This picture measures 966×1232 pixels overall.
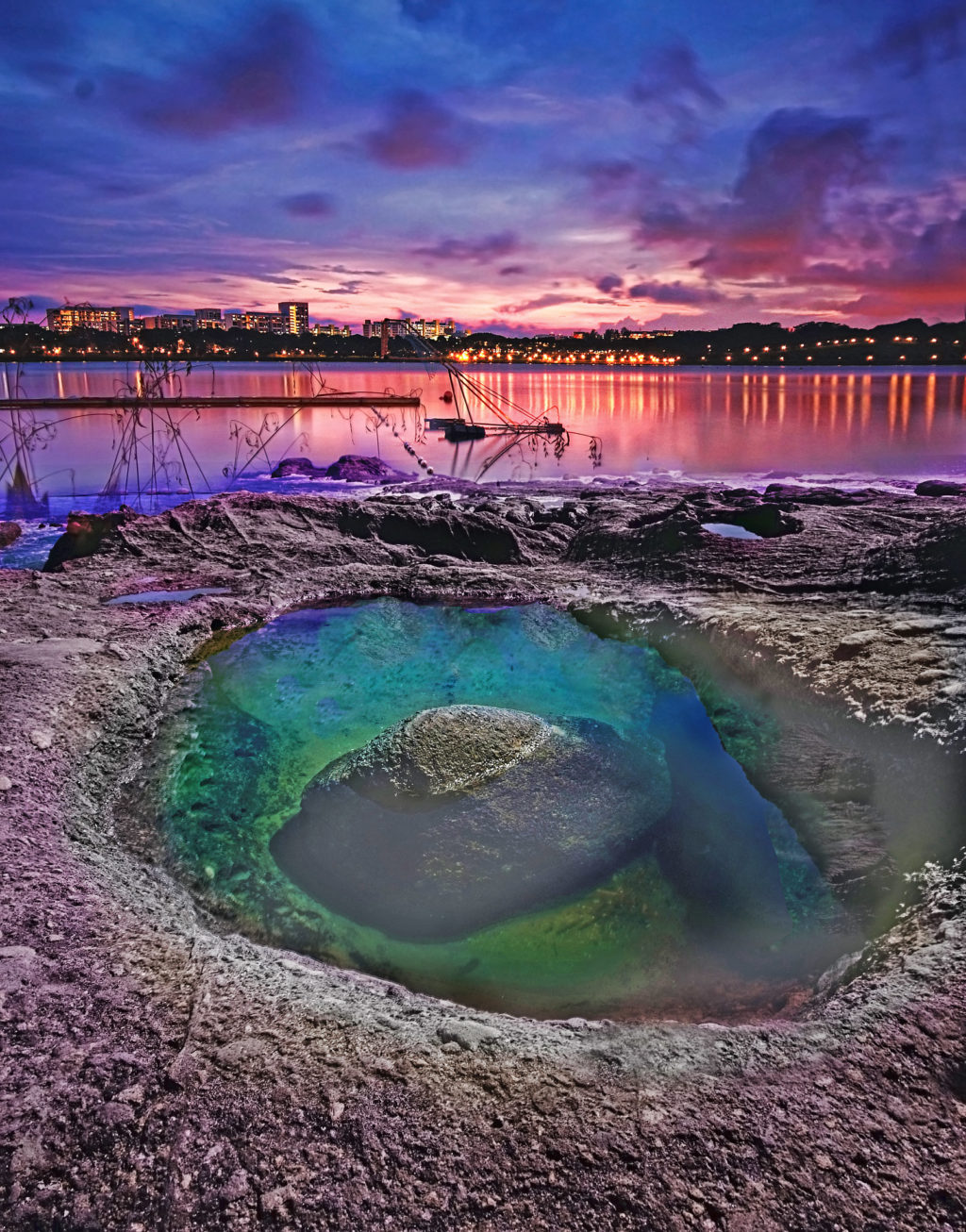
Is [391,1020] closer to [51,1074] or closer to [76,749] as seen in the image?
[51,1074]

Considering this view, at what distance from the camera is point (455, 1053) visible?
3299mm

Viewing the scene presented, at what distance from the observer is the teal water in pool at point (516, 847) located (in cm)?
465

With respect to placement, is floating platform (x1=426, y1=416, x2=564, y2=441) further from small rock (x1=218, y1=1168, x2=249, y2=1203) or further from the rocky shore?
small rock (x1=218, y1=1168, x2=249, y2=1203)

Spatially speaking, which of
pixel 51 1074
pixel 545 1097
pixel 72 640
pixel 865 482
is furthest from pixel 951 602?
pixel 865 482

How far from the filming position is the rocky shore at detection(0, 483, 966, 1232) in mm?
2605

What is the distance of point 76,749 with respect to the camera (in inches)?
246

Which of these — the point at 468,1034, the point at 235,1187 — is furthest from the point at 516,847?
the point at 235,1187

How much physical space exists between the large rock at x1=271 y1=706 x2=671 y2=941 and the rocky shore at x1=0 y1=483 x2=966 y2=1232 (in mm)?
974

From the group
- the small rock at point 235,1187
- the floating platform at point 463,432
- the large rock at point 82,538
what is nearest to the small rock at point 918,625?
the small rock at point 235,1187

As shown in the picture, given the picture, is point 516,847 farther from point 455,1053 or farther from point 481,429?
point 481,429

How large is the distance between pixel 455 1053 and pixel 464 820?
8.03 ft

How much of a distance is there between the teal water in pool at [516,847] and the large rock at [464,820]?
16 millimetres

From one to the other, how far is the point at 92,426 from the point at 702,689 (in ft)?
119

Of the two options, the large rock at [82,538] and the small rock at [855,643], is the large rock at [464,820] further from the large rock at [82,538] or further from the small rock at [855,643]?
the large rock at [82,538]
